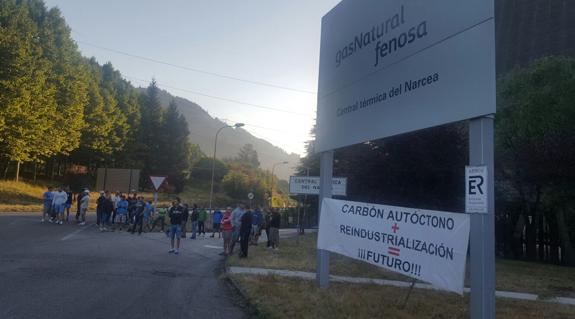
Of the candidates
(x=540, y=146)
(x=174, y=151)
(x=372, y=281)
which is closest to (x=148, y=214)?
(x=372, y=281)

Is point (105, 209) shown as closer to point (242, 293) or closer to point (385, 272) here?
point (385, 272)

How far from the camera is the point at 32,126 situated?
109 ft

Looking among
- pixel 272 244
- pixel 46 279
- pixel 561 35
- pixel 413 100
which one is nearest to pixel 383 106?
pixel 413 100

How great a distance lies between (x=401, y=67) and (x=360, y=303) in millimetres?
3903

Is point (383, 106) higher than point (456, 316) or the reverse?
higher

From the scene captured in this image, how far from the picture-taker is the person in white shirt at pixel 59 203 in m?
20.9

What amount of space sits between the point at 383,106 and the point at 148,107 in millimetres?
63164

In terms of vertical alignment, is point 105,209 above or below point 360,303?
above

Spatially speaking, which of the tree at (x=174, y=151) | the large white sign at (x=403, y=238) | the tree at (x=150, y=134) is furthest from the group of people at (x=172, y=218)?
the tree at (x=174, y=151)

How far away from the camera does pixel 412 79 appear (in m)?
7.60

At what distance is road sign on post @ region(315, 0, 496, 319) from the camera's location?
589 centimetres

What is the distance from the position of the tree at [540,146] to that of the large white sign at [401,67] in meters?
10.6

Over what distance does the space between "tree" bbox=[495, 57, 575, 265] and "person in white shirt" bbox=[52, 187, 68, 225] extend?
60.1ft

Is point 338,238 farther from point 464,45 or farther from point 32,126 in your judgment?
point 32,126
